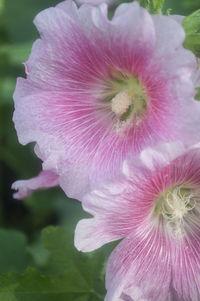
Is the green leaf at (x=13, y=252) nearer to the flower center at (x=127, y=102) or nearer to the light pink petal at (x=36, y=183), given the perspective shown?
the light pink petal at (x=36, y=183)

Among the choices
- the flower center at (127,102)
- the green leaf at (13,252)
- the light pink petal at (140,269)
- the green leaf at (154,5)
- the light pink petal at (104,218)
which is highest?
the green leaf at (154,5)

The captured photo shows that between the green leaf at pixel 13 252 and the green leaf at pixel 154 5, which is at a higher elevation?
the green leaf at pixel 154 5

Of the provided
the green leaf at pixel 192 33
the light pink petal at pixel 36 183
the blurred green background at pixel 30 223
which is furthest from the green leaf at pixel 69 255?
the green leaf at pixel 192 33

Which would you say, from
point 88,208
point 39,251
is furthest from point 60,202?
point 88,208

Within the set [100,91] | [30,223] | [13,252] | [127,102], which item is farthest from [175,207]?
[30,223]

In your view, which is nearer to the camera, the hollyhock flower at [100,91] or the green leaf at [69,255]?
the hollyhock flower at [100,91]

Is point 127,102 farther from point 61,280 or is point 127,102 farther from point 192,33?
point 61,280

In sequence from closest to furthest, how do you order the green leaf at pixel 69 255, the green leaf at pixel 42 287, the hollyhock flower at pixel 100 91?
1. the hollyhock flower at pixel 100 91
2. the green leaf at pixel 42 287
3. the green leaf at pixel 69 255
